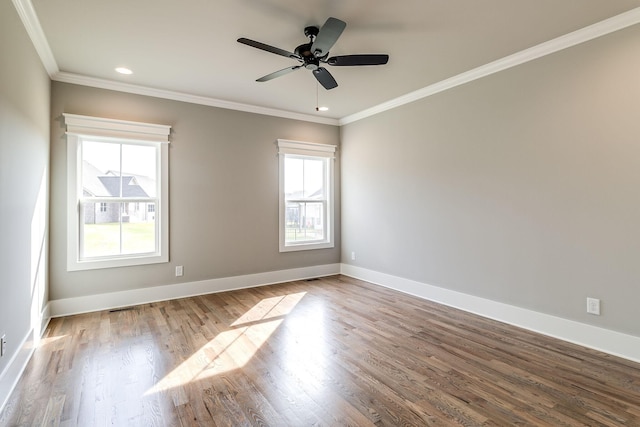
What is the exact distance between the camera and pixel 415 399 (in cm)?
206

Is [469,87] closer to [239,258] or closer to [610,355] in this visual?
[610,355]

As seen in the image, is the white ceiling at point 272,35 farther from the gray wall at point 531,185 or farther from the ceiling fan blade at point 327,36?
the gray wall at point 531,185

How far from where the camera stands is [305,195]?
18.1 feet

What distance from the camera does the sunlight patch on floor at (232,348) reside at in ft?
7.70

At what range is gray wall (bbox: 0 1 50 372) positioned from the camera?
2107mm

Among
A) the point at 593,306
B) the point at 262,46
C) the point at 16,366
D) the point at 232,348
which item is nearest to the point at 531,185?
the point at 593,306

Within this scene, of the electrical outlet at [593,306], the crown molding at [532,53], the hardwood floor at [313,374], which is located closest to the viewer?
the hardwood floor at [313,374]

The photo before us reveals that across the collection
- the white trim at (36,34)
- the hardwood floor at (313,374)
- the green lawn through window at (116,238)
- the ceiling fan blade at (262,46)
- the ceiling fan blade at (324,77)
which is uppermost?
the white trim at (36,34)

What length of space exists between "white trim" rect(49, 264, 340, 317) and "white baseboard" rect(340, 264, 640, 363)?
59.2 inches

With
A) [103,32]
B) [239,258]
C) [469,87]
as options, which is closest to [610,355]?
[469,87]

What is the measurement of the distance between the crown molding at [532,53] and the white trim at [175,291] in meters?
3.00

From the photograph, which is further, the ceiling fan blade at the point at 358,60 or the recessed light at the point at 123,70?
the recessed light at the point at 123,70

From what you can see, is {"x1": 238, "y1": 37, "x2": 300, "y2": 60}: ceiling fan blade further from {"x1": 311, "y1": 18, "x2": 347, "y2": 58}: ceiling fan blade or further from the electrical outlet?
the electrical outlet

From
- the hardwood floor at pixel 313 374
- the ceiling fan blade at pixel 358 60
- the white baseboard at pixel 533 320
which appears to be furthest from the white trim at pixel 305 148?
the hardwood floor at pixel 313 374
